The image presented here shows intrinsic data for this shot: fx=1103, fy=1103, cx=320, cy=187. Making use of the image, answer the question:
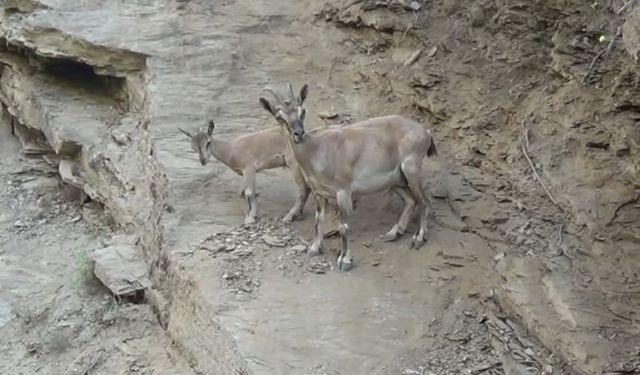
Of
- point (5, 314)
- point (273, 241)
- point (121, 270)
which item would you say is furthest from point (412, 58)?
point (5, 314)

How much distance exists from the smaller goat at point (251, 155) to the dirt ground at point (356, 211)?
0.18 meters

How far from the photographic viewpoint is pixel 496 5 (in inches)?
442

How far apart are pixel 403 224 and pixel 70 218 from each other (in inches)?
177

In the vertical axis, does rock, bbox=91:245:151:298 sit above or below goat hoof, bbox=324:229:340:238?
below

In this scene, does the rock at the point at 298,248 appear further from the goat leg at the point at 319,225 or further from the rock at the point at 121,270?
the rock at the point at 121,270

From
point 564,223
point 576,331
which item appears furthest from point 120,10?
point 576,331

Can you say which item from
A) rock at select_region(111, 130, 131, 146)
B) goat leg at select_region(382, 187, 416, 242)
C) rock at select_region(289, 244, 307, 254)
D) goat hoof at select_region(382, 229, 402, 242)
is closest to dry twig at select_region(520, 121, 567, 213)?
goat leg at select_region(382, 187, 416, 242)

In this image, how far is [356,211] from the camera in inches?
404

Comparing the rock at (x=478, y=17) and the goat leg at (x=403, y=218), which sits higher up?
the rock at (x=478, y=17)

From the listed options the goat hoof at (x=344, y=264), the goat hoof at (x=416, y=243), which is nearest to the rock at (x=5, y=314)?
the goat hoof at (x=344, y=264)

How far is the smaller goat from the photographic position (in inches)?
401

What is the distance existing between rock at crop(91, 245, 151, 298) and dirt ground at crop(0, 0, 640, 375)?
0.18 metres

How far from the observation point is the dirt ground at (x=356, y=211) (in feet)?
28.2

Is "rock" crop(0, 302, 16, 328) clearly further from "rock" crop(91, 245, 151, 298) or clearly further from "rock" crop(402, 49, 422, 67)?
"rock" crop(402, 49, 422, 67)
